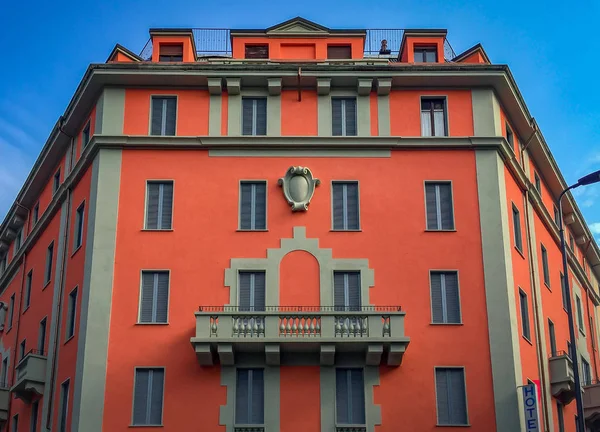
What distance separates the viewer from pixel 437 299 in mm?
38500

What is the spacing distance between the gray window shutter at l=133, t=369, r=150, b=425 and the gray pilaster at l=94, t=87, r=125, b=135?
1046cm

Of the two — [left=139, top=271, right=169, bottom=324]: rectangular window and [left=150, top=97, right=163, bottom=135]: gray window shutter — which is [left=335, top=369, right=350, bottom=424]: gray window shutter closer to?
[left=139, top=271, right=169, bottom=324]: rectangular window

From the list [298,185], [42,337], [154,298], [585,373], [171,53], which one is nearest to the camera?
[154,298]

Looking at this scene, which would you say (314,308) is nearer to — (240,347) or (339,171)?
(240,347)

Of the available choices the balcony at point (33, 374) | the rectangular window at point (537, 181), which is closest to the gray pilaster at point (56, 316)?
the balcony at point (33, 374)

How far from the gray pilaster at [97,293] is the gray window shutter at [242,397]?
510 cm

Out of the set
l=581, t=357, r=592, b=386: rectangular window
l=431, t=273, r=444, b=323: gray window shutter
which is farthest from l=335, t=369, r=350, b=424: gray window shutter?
l=581, t=357, r=592, b=386: rectangular window

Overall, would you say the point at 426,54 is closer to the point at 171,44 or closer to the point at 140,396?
the point at 171,44

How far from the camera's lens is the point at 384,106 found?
41.4 metres

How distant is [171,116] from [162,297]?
806 centimetres

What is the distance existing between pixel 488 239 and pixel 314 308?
304 inches

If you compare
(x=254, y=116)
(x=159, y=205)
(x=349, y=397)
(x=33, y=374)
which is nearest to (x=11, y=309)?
(x=33, y=374)

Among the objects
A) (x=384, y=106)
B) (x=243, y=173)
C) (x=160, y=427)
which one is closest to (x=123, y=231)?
(x=243, y=173)

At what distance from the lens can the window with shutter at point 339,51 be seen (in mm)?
44438
